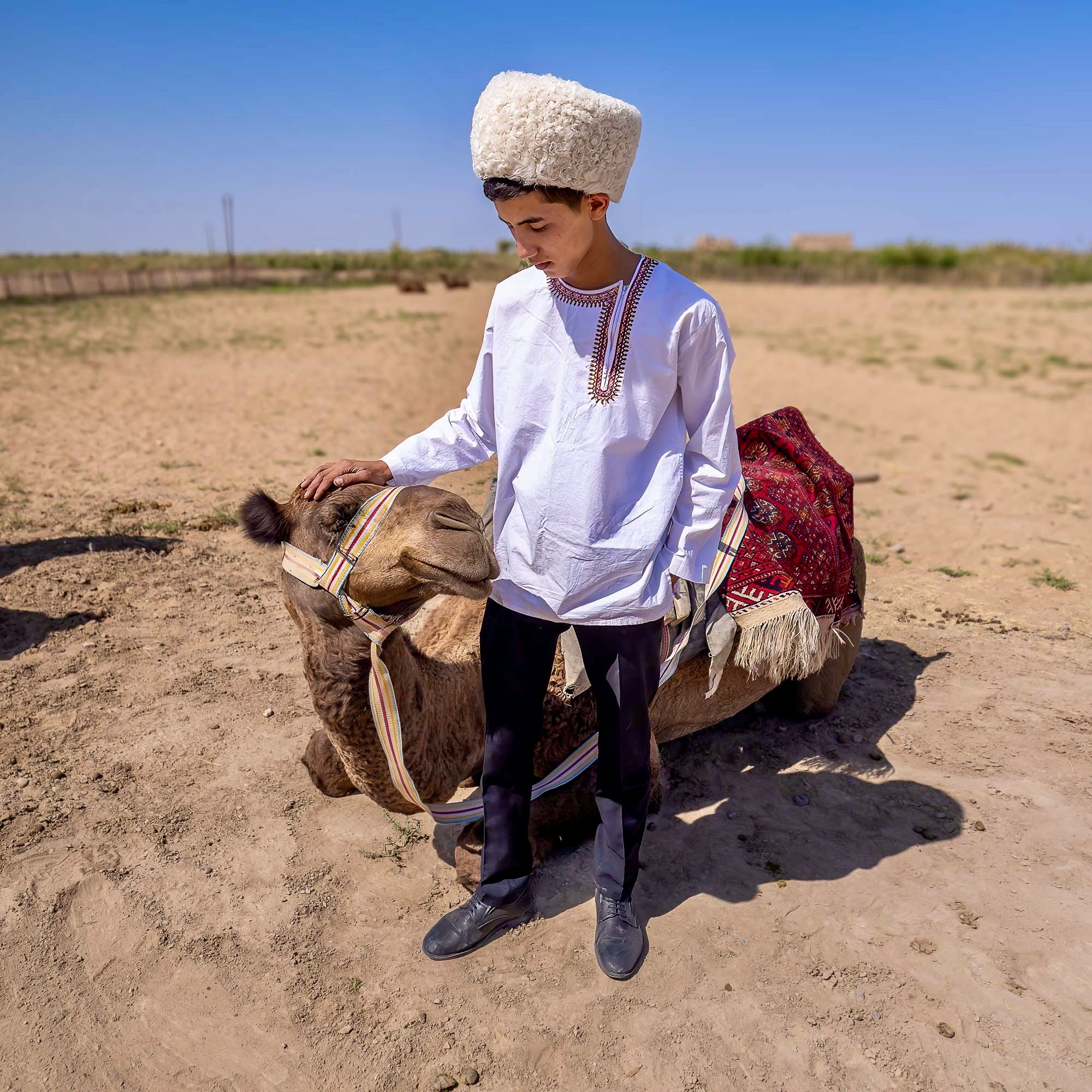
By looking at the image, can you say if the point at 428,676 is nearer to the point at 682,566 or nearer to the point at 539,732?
the point at 539,732

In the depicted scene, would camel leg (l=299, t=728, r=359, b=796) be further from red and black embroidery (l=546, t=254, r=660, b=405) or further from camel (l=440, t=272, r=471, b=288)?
camel (l=440, t=272, r=471, b=288)

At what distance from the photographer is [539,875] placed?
3.04m

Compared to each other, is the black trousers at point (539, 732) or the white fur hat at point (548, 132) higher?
the white fur hat at point (548, 132)

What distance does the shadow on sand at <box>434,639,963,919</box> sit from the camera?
3.04 metres

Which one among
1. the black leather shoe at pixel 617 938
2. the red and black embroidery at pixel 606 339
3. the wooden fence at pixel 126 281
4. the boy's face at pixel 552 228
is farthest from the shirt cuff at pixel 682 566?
the wooden fence at pixel 126 281

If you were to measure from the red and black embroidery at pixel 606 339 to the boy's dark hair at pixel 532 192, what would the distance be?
210 mm

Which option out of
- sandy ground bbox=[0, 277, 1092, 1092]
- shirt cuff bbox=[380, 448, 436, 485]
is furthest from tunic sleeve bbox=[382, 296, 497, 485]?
sandy ground bbox=[0, 277, 1092, 1092]

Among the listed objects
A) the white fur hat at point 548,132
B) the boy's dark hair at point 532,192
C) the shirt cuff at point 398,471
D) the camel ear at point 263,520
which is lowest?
the camel ear at point 263,520

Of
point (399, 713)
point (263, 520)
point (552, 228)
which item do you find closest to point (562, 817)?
point (399, 713)

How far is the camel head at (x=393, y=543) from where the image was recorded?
6.68 feet

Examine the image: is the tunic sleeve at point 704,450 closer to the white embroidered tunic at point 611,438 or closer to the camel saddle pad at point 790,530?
the white embroidered tunic at point 611,438

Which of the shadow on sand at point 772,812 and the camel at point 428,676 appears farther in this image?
the shadow on sand at point 772,812

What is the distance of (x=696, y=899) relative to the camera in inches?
116

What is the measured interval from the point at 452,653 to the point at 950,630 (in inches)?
126
